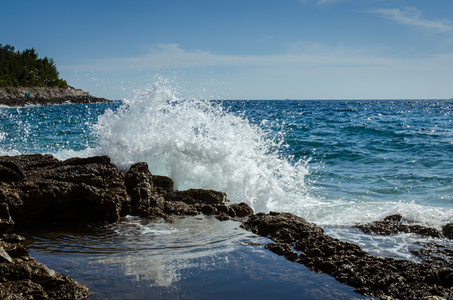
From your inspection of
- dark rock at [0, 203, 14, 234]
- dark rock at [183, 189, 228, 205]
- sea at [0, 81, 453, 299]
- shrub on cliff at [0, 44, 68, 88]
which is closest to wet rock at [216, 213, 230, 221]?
sea at [0, 81, 453, 299]

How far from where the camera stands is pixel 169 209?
6.10m

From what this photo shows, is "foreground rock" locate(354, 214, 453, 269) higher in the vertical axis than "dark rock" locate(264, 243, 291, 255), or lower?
lower

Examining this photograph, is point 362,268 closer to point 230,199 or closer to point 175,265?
point 175,265

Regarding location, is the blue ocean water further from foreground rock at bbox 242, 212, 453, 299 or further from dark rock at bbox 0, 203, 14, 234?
dark rock at bbox 0, 203, 14, 234

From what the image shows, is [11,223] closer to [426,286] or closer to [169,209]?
[169,209]

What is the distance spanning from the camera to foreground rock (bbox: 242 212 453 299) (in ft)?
11.5

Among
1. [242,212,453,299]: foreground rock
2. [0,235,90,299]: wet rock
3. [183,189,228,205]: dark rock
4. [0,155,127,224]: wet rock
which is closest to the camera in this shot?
[0,235,90,299]: wet rock

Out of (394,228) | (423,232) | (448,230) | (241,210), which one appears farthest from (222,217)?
(448,230)

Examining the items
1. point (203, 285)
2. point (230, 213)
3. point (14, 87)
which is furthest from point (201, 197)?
point (14, 87)

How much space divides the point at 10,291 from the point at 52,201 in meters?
2.28

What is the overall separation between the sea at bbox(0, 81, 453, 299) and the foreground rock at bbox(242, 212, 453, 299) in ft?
0.55

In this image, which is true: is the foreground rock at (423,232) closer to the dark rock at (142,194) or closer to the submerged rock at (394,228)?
the submerged rock at (394,228)

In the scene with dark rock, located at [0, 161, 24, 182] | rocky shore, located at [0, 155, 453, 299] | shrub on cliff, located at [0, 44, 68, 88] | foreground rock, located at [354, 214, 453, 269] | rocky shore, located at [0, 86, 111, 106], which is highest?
shrub on cliff, located at [0, 44, 68, 88]

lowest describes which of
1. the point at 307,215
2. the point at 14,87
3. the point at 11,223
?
the point at 307,215
